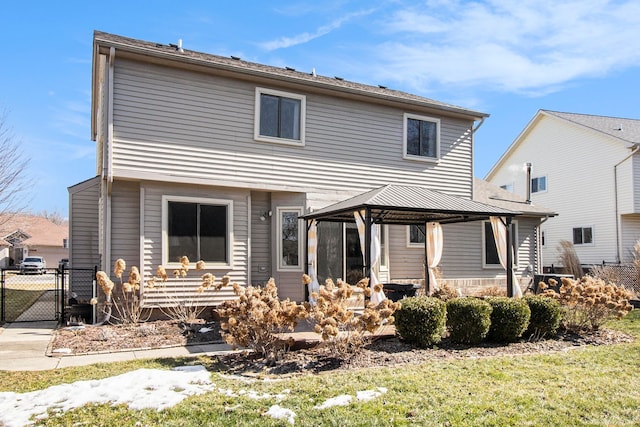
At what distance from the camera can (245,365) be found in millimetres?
6426

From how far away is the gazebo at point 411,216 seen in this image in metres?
8.92

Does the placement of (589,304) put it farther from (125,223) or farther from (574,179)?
(574,179)

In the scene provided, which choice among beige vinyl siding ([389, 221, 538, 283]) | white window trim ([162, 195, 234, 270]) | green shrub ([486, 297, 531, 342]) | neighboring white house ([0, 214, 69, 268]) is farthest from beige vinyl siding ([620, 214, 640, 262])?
neighboring white house ([0, 214, 69, 268])

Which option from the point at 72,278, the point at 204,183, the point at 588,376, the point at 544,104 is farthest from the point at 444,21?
the point at 544,104

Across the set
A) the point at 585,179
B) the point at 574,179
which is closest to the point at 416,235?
the point at 585,179

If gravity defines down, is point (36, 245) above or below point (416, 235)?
below

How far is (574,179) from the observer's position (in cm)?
2255

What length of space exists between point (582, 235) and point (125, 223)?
20605 mm

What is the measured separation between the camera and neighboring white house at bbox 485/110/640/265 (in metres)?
20.0

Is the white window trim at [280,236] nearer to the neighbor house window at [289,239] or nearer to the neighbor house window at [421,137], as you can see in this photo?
the neighbor house window at [289,239]

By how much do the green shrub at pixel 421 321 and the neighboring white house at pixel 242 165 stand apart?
12.1 ft

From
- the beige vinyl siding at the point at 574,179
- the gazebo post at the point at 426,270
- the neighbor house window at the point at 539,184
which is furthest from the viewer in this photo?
the neighbor house window at the point at 539,184

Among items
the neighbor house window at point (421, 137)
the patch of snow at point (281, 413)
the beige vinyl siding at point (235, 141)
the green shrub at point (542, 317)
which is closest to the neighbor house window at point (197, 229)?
the beige vinyl siding at point (235, 141)

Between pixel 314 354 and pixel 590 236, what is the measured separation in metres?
19.5
